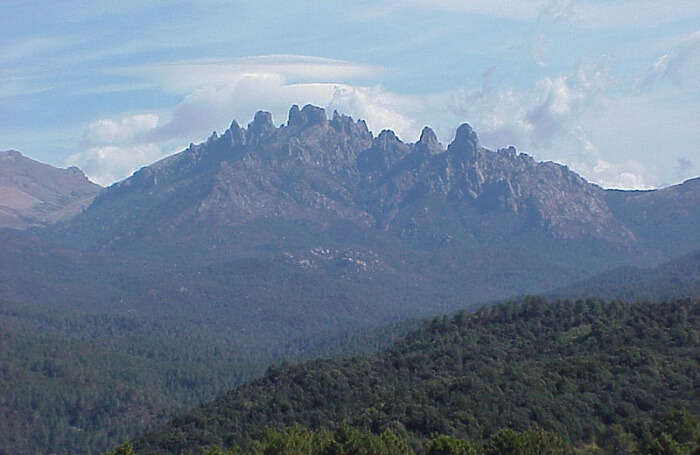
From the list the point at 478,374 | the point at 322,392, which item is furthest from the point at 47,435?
the point at 478,374

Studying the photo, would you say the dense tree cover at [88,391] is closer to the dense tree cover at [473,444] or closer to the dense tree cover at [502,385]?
the dense tree cover at [502,385]

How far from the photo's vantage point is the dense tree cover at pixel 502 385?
264ft

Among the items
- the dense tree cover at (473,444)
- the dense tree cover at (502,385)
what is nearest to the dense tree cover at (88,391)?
the dense tree cover at (502,385)

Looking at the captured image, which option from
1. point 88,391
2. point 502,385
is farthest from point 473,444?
point 88,391

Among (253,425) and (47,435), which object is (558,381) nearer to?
(253,425)

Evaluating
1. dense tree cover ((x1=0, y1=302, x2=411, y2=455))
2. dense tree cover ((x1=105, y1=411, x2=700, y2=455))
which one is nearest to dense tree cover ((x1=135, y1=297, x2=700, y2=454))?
dense tree cover ((x1=105, y1=411, x2=700, y2=455))

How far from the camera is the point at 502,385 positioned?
8819 centimetres

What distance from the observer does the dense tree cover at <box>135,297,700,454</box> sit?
80438mm

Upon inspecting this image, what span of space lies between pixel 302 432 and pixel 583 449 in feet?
75.5

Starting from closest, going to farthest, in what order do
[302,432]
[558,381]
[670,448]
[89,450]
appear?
1. [670,448]
2. [302,432]
3. [558,381]
4. [89,450]

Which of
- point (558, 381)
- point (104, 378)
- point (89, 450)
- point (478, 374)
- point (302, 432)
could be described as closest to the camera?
point (302, 432)

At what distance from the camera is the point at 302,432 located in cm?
7562

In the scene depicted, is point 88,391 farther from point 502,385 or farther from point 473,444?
point 473,444

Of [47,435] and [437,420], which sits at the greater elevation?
[437,420]
